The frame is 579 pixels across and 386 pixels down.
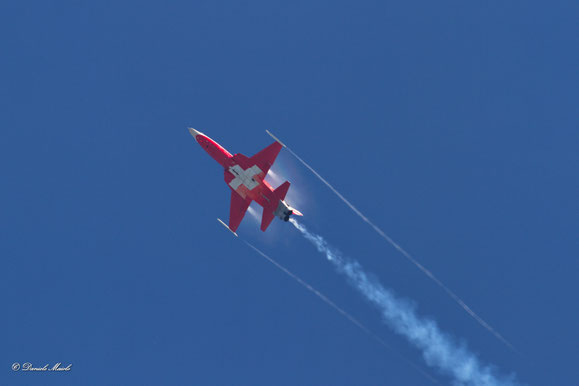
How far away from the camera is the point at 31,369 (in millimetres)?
57156

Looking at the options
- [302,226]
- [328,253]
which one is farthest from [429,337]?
[302,226]

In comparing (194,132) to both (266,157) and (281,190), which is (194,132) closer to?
(266,157)

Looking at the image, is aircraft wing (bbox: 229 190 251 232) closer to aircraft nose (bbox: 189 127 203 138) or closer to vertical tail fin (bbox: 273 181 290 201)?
vertical tail fin (bbox: 273 181 290 201)

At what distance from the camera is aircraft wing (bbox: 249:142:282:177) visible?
51.4m

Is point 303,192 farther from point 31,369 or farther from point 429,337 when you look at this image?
point 31,369

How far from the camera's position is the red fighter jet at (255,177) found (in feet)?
169

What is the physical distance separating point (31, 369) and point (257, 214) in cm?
3163

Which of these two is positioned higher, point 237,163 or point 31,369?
point 237,163

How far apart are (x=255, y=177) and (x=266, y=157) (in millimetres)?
2476

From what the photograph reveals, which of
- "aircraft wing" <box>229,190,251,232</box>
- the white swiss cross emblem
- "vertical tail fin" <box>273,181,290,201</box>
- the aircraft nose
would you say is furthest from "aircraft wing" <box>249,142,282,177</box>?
the aircraft nose

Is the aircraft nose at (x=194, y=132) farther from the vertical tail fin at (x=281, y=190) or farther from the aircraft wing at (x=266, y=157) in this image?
the vertical tail fin at (x=281, y=190)

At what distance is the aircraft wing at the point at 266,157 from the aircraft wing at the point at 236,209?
17.7 feet

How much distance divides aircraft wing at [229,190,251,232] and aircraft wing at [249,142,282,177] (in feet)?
17.7

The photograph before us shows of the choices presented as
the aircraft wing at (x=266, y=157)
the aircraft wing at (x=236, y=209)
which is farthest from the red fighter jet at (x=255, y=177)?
the aircraft wing at (x=236, y=209)
